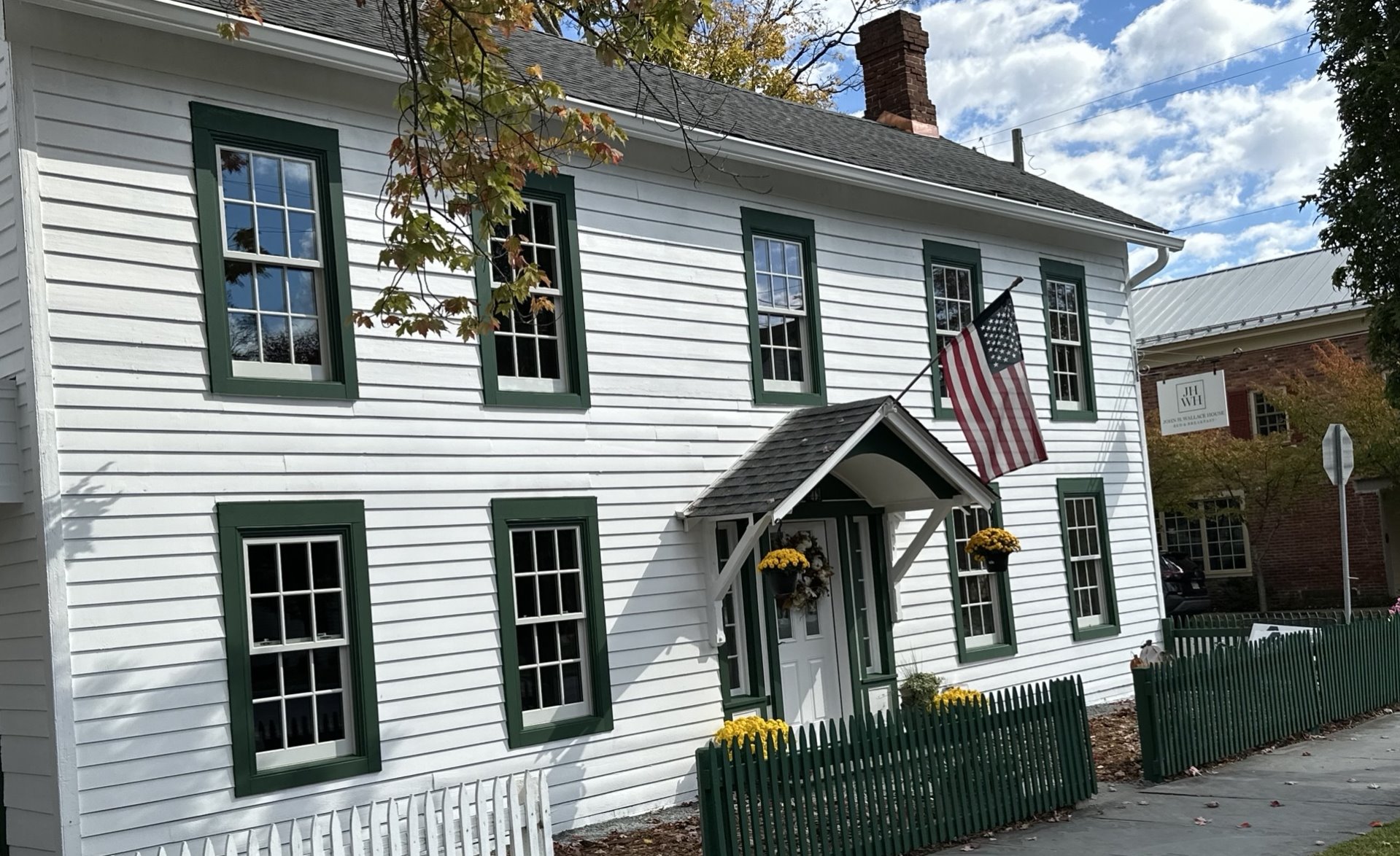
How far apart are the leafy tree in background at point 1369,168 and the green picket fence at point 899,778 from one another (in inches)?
184

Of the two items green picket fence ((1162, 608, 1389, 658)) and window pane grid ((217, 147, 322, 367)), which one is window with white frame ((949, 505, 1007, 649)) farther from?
window pane grid ((217, 147, 322, 367))

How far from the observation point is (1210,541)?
3484 centimetres

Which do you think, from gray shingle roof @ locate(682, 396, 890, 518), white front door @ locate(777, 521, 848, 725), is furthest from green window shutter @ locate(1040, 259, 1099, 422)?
gray shingle roof @ locate(682, 396, 890, 518)

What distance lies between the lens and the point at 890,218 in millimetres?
15414

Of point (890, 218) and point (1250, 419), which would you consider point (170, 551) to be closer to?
point (890, 218)

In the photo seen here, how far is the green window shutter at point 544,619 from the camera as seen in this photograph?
11156 mm

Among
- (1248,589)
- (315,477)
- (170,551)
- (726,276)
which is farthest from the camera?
(1248,589)

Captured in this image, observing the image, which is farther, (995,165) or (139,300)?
(995,165)

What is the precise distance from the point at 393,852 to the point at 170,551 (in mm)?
2917

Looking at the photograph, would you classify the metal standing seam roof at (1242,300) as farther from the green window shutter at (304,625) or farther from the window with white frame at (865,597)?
the green window shutter at (304,625)

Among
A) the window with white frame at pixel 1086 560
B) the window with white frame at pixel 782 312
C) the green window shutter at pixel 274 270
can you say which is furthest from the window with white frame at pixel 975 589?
the green window shutter at pixel 274 270

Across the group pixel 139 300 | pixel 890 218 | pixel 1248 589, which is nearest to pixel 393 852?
pixel 139 300

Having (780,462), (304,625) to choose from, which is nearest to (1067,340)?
(780,462)

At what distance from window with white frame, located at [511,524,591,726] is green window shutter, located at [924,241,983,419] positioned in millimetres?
5677
